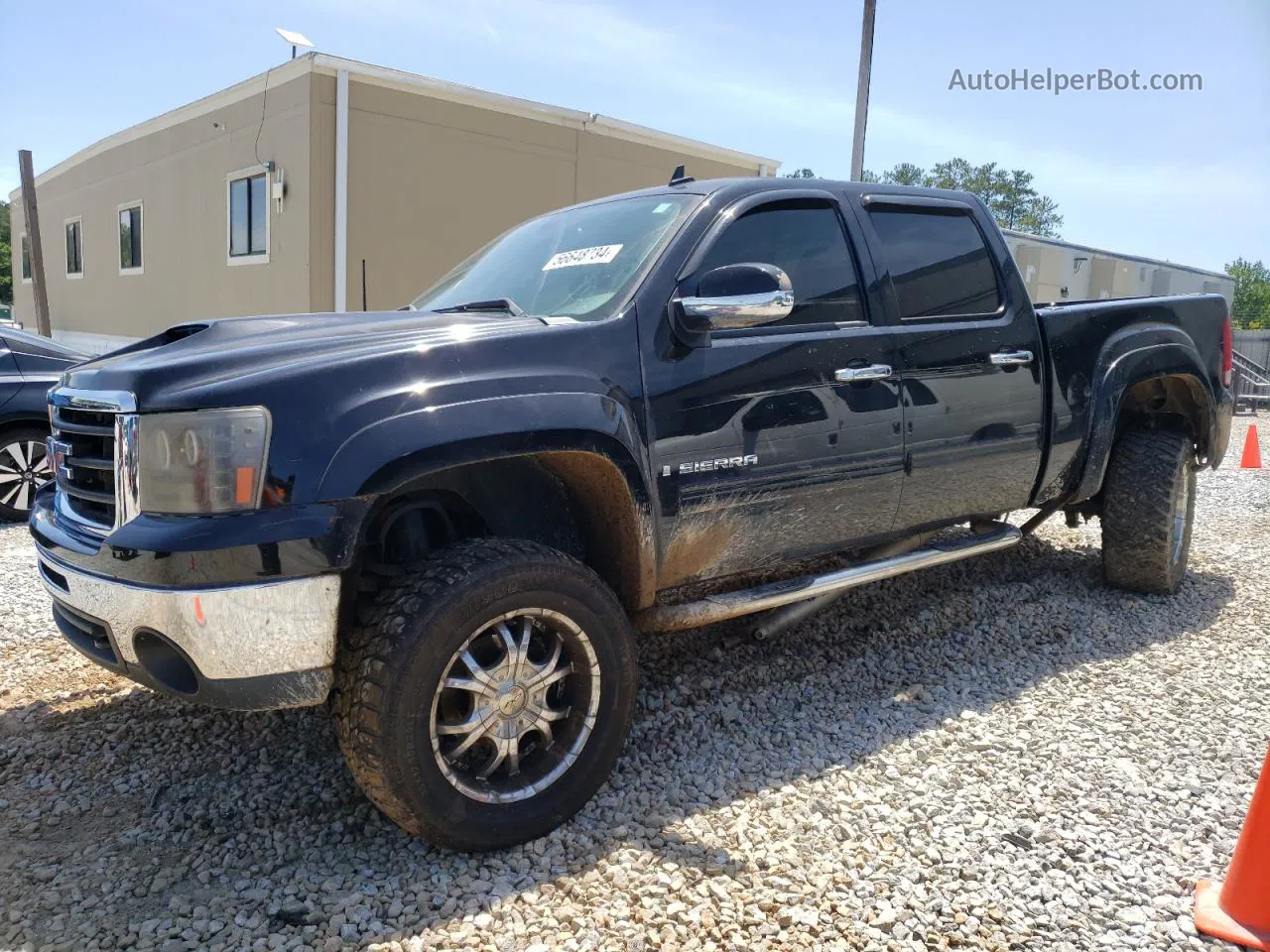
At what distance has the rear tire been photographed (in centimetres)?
485

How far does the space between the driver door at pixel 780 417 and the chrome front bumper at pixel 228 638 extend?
1117mm

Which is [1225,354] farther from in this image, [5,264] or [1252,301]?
[1252,301]

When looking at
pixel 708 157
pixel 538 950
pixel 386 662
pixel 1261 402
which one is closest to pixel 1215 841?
pixel 538 950

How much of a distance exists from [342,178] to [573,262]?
10407mm

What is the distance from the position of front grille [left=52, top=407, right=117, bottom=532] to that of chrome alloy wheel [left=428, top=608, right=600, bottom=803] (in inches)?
40.5

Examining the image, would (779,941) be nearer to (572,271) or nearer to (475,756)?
(475,756)

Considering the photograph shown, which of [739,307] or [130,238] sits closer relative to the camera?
[739,307]

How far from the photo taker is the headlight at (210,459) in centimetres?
231

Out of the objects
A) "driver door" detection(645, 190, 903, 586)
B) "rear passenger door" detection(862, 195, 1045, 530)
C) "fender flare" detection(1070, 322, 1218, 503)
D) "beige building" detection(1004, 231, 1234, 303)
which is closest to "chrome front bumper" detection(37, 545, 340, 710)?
"driver door" detection(645, 190, 903, 586)

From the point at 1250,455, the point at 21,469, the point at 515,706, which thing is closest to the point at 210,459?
the point at 515,706

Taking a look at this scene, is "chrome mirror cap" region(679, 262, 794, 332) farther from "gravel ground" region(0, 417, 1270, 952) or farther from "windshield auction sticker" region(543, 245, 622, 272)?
"gravel ground" region(0, 417, 1270, 952)

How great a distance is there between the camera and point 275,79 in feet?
42.6

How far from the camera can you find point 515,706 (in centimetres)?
268

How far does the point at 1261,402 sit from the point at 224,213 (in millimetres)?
23765
